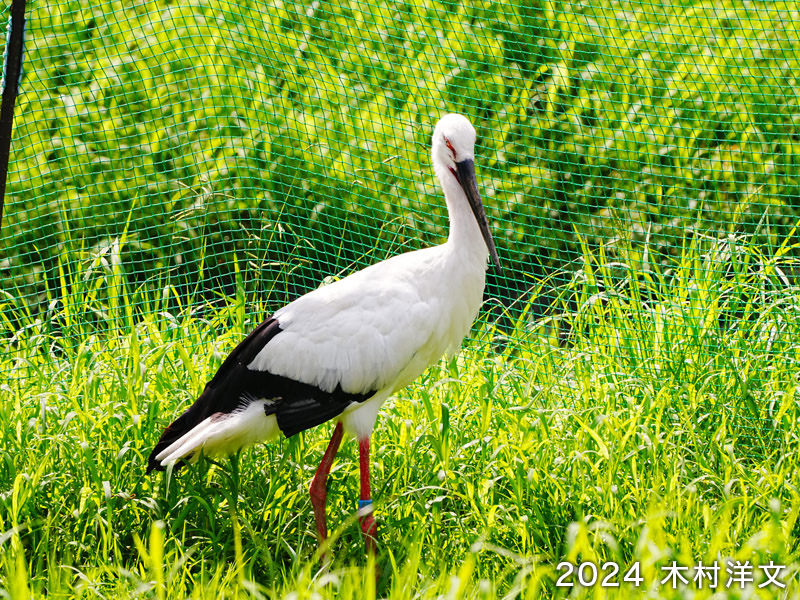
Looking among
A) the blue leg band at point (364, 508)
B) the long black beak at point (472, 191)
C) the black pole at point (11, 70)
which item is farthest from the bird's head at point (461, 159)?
the black pole at point (11, 70)

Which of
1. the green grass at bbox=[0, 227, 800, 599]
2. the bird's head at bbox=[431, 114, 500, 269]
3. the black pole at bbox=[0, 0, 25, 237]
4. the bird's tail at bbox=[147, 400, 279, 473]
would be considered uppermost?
the black pole at bbox=[0, 0, 25, 237]

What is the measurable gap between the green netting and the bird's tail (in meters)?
1.61

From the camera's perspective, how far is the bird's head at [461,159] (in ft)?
11.9

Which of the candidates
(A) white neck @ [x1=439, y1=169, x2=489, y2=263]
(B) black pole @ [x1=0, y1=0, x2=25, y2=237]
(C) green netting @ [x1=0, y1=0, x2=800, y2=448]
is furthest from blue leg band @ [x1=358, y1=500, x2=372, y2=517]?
(C) green netting @ [x1=0, y1=0, x2=800, y2=448]

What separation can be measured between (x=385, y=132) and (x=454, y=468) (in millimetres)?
2671

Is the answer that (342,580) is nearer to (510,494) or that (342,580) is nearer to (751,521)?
(510,494)

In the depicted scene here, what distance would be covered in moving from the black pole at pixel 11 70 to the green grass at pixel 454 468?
4.00ft

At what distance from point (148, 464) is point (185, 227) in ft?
7.57

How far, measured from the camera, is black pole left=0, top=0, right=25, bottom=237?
2895 mm

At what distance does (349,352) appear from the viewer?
352cm

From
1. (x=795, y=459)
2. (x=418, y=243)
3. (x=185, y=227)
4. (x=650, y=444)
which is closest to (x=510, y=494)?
(x=650, y=444)

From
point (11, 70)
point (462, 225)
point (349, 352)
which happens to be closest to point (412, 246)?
point (462, 225)

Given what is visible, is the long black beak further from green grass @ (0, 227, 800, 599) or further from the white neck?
green grass @ (0, 227, 800, 599)

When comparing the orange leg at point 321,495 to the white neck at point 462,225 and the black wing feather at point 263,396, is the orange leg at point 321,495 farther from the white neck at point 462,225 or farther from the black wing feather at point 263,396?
the white neck at point 462,225
